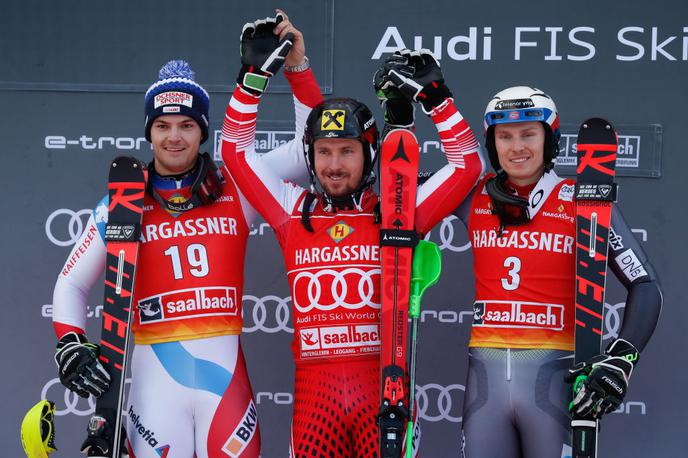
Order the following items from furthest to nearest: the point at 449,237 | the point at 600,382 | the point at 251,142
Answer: the point at 449,237, the point at 251,142, the point at 600,382

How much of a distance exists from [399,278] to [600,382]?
850mm

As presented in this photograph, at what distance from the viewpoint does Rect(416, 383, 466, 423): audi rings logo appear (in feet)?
15.6

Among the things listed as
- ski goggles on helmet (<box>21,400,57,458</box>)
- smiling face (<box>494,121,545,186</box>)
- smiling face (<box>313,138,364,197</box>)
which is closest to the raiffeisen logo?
smiling face (<box>313,138,364,197</box>)

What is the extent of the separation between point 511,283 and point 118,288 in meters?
1.61

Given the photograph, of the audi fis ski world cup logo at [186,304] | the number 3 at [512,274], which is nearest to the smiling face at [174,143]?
the audi fis ski world cup logo at [186,304]

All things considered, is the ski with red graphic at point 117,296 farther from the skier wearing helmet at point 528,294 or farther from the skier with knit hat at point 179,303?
the skier wearing helmet at point 528,294

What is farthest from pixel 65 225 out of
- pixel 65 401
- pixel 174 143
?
pixel 174 143

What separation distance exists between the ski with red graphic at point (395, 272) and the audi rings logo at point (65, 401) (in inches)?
89.4

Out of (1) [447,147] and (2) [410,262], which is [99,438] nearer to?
(2) [410,262]

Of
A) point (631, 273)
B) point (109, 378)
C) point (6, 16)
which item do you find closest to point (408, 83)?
point (631, 273)

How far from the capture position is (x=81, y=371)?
3.43 meters

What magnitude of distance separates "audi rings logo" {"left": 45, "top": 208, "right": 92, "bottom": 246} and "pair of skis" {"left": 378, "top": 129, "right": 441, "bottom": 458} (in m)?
2.11

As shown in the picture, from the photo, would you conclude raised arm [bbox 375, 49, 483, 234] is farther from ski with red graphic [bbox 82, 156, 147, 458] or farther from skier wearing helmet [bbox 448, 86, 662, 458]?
ski with red graphic [bbox 82, 156, 147, 458]

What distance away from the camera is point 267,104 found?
479cm
